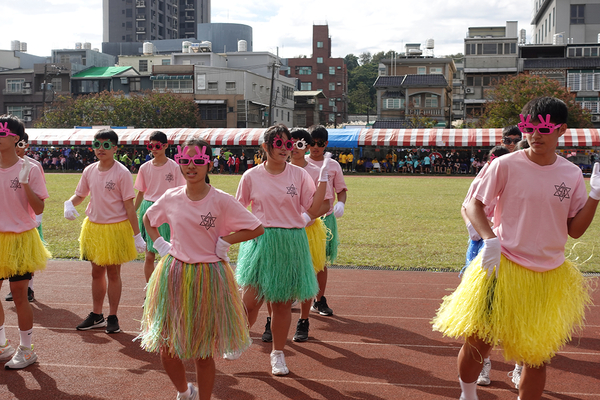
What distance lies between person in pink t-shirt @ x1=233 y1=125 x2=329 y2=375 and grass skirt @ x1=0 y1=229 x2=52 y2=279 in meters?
1.71

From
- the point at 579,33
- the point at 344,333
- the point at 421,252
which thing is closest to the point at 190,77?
the point at 579,33

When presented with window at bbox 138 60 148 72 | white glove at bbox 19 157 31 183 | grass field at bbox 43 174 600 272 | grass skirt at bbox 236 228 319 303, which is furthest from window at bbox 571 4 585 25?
white glove at bbox 19 157 31 183

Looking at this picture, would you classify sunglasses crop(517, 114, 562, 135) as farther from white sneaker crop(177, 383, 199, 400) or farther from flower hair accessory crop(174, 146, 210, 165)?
white sneaker crop(177, 383, 199, 400)

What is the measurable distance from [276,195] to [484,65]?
2388 inches

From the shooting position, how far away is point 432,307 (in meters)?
6.89

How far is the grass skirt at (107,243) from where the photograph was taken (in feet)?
18.7

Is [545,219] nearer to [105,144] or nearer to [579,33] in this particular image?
[105,144]

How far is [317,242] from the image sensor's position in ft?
19.3

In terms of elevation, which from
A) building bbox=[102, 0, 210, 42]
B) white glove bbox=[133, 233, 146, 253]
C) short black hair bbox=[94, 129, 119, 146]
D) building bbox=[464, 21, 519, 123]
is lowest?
white glove bbox=[133, 233, 146, 253]

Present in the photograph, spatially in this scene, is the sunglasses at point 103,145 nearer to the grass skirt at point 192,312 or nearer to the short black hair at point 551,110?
the grass skirt at point 192,312

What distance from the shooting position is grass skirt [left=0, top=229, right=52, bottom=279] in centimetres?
476

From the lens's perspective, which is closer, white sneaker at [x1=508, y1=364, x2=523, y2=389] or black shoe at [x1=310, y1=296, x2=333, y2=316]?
white sneaker at [x1=508, y1=364, x2=523, y2=389]

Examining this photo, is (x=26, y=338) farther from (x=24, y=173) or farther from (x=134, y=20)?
(x=134, y=20)

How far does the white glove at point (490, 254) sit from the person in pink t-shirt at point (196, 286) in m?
1.46
